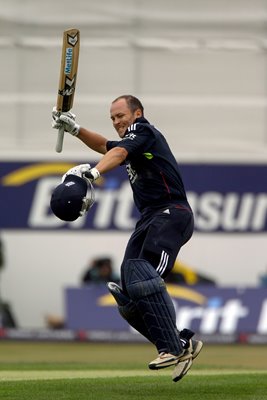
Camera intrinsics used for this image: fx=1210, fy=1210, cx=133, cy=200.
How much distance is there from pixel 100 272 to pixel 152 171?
1048 cm

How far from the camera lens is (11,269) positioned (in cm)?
1991

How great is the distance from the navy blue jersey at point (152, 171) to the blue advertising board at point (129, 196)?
414 inches

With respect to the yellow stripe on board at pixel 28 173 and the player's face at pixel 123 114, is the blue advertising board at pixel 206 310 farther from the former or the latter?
the player's face at pixel 123 114

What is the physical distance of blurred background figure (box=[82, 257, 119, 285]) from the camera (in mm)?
19078

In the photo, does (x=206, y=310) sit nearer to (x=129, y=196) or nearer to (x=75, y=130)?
(x=129, y=196)

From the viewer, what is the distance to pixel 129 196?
19.5 metres

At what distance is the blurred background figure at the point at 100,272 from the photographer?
19.1m

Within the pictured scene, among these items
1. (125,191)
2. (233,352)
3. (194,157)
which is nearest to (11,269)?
(125,191)

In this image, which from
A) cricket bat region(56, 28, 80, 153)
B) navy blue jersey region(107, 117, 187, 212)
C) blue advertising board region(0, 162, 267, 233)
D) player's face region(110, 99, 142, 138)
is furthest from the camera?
blue advertising board region(0, 162, 267, 233)

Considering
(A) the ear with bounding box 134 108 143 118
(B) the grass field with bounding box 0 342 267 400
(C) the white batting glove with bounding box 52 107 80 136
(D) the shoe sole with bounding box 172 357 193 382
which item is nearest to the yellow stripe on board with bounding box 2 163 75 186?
(B) the grass field with bounding box 0 342 267 400

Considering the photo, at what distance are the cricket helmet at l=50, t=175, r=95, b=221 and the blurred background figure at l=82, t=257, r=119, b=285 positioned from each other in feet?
34.7

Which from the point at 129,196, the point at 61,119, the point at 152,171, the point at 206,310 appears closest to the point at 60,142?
the point at 61,119

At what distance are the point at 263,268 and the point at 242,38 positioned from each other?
3824 millimetres

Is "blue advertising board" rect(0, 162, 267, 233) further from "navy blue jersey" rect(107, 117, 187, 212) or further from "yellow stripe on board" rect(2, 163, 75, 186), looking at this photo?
"navy blue jersey" rect(107, 117, 187, 212)
